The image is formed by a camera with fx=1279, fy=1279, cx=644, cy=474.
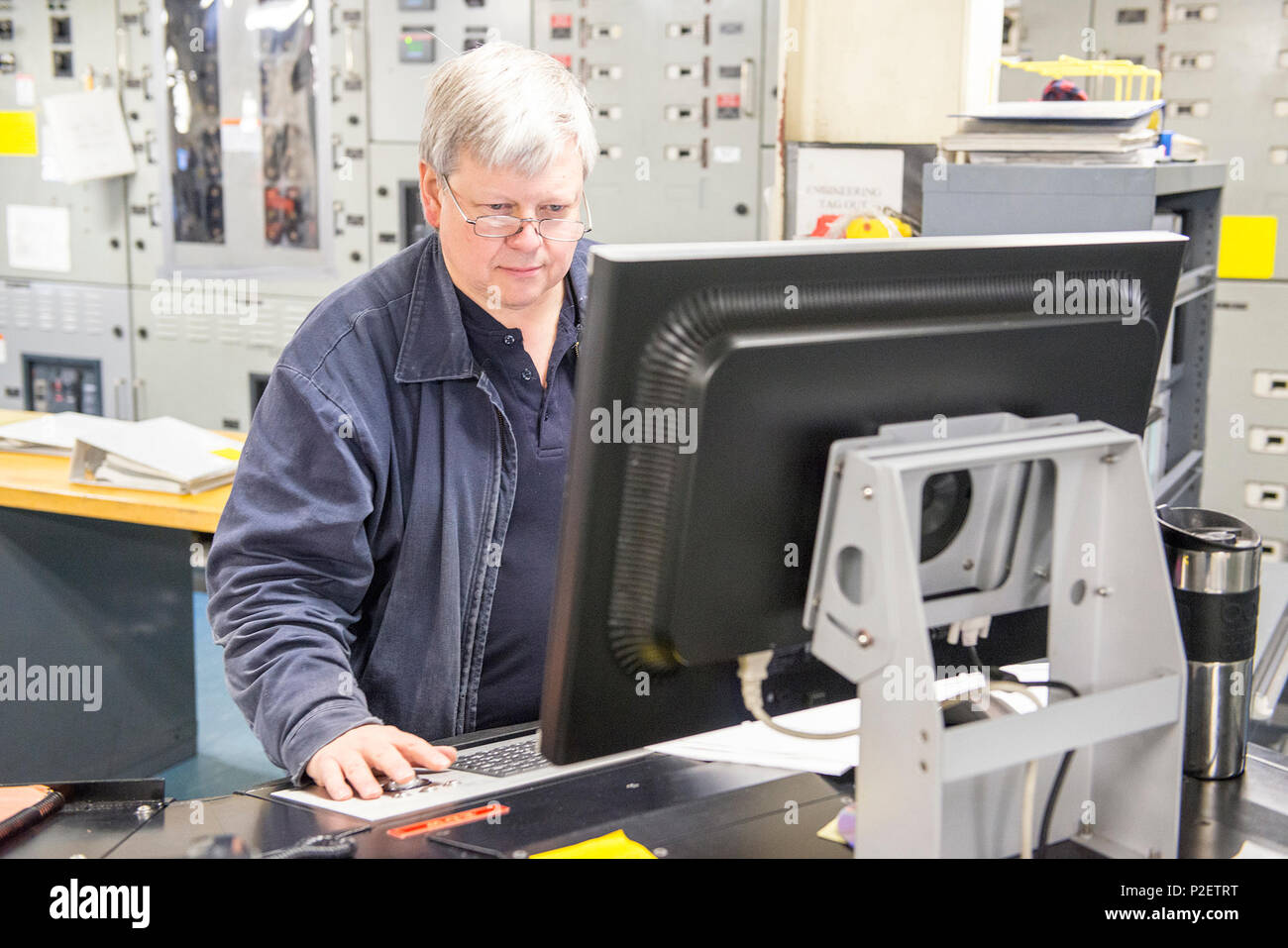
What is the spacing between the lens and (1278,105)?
3.36 m

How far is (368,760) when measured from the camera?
1104mm

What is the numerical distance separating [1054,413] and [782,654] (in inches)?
11.0

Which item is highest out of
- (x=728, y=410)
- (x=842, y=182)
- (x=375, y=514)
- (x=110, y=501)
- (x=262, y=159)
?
(x=262, y=159)

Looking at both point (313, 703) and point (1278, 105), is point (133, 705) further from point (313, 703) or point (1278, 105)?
point (1278, 105)

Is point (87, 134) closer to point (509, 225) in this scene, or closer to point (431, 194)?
point (431, 194)

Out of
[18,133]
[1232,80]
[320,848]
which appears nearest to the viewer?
[320,848]

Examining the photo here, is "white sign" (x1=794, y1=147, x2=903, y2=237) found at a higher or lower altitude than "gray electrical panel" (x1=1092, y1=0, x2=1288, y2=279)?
lower

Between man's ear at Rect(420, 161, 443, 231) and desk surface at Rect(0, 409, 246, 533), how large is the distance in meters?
1.20

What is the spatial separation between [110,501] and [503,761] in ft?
5.29

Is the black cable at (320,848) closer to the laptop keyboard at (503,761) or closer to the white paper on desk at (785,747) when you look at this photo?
the laptop keyboard at (503,761)

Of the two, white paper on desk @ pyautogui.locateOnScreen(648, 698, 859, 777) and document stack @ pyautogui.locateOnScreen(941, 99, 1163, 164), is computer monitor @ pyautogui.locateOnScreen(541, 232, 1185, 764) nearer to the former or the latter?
white paper on desk @ pyautogui.locateOnScreen(648, 698, 859, 777)

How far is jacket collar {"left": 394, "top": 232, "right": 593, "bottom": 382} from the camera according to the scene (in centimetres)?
131

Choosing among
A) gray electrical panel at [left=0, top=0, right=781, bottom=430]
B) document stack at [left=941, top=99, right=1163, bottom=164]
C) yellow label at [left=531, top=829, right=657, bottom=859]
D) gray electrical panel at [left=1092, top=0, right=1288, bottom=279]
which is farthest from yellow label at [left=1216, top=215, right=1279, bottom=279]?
yellow label at [left=531, top=829, right=657, bottom=859]

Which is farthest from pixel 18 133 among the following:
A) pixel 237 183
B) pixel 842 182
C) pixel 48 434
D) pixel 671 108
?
pixel 842 182
